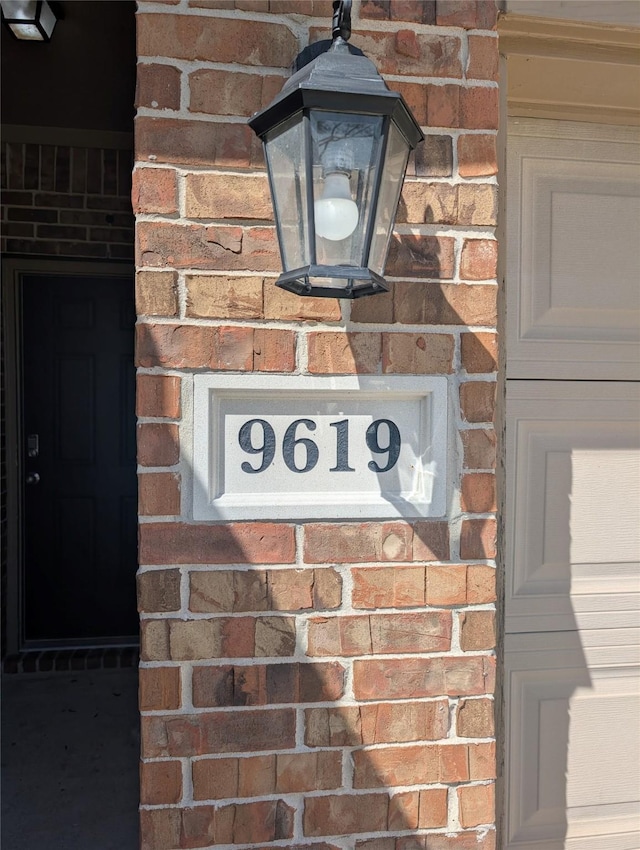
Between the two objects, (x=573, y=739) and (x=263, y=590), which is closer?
(x=263, y=590)

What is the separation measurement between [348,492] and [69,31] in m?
2.17

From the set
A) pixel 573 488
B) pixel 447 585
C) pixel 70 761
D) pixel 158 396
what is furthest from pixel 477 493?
pixel 70 761

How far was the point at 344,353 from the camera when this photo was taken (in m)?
1.22

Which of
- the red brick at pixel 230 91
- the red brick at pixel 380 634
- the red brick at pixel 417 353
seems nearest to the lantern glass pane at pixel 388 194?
the red brick at pixel 417 353

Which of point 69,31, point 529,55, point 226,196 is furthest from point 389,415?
point 69,31

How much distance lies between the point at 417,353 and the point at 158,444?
1.78ft

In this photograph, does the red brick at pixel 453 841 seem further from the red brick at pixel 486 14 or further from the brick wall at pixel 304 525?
the red brick at pixel 486 14

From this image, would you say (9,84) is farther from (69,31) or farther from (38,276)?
(38,276)

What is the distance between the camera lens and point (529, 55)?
136 cm

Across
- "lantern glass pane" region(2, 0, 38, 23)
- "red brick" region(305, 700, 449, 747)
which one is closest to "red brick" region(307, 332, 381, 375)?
"red brick" region(305, 700, 449, 747)

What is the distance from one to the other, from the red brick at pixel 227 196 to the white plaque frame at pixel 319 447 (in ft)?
1.03

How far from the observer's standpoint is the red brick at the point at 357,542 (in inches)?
48.3

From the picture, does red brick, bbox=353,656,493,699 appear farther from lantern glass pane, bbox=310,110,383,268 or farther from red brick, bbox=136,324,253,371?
lantern glass pane, bbox=310,110,383,268

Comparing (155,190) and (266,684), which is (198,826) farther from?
(155,190)
